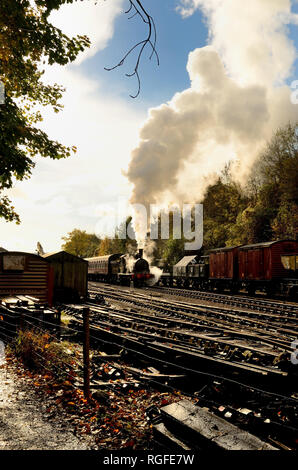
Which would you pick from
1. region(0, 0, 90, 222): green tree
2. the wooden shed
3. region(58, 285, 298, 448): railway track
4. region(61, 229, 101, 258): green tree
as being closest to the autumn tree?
region(0, 0, 90, 222): green tree

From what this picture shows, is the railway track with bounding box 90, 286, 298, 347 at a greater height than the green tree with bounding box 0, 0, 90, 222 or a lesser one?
lesser

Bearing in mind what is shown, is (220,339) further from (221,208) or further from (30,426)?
(221,208)

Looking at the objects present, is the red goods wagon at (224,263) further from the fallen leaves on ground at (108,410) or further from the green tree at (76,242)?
the green tree at (76,242)

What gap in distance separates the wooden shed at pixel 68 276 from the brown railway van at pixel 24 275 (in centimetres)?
360

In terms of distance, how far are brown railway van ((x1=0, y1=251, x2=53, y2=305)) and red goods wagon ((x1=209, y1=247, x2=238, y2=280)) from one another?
583 inches

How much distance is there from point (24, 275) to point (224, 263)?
16.3m

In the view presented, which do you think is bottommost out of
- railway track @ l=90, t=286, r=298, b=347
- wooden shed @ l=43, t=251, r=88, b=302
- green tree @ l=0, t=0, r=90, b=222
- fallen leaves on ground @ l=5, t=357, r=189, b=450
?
fallen leaves on ground @ l=5, t=357, r=189, b=450

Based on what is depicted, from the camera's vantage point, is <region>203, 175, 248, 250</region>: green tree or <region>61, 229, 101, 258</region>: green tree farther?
<region>61, 229, 101, 258</region>: green tree

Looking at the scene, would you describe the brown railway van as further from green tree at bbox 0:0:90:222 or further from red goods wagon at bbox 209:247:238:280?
red goods wagon at bbox 209:247:238:280

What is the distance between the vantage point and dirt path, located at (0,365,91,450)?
3966 millimetres

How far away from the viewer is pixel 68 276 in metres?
20.6

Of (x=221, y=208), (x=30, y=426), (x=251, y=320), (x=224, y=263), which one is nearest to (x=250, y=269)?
(x=224, y=263)

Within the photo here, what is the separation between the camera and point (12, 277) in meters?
15.8

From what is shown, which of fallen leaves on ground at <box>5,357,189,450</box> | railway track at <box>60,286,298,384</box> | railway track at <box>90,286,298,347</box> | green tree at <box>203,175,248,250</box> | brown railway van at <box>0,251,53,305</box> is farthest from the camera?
green tree at <box>203,175,248,250</box>
